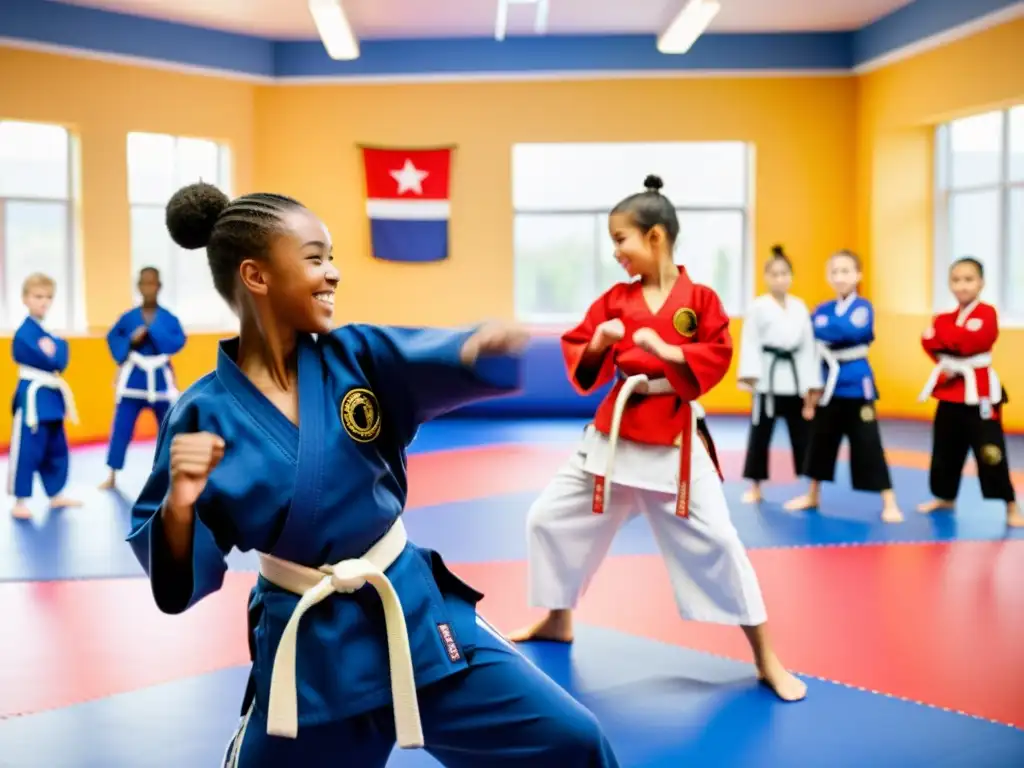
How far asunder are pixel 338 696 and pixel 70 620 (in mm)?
2427

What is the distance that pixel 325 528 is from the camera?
1.56m

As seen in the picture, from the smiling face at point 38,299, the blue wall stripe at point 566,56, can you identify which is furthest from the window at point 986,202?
the smiling face at point 38,299

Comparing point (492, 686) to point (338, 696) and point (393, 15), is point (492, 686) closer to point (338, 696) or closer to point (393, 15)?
point (338, 696)

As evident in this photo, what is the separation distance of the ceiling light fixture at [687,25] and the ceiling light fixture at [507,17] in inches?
41.1

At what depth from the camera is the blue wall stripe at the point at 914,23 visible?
8133mm

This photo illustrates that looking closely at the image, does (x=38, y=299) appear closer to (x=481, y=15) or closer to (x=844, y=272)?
(x=844, y=272)

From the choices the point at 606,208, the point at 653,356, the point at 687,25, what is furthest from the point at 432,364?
the point at 606,208

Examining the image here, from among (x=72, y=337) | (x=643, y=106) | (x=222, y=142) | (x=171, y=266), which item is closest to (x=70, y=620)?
(x=72, y=337)

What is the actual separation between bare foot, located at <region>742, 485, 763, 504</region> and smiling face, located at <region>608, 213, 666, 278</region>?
294 centimetres

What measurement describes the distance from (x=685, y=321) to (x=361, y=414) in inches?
61.1

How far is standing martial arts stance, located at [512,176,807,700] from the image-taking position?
9.47ft

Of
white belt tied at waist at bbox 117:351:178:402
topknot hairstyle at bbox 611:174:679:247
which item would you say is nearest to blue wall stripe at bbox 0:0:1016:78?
white belt tied at waist at bbox 117:351:178:402

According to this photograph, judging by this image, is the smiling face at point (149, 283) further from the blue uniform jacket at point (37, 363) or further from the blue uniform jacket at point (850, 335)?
the blue uniform jacket at point (850, 335)

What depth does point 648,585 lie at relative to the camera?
4.00 metres
